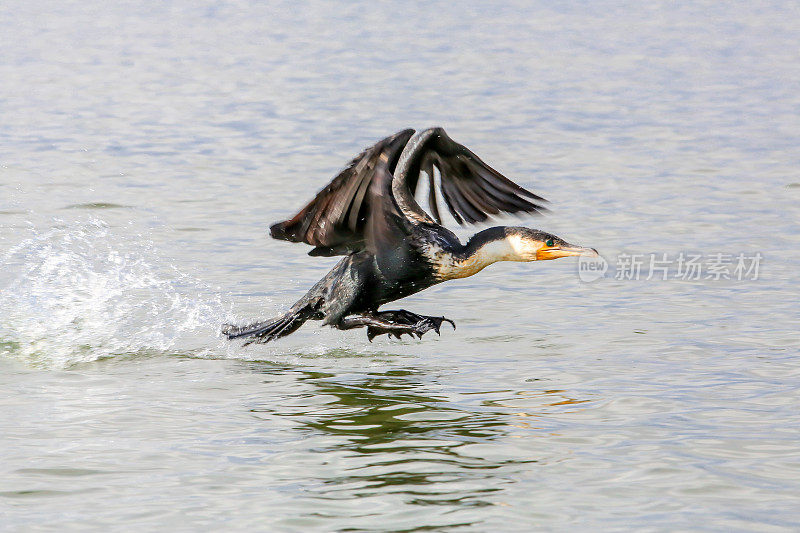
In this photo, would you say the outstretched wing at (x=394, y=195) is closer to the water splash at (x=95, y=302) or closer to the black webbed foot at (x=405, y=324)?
the black webbed foot at (x=405, y=324)

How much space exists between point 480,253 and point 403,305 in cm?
233

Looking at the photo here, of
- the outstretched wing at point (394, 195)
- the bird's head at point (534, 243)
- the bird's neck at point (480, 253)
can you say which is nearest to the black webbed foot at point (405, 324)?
the bird's neck at point (480, 253)

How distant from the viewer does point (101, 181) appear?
1349cm

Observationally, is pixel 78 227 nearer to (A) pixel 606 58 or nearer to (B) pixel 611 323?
(B) pixel 611 323

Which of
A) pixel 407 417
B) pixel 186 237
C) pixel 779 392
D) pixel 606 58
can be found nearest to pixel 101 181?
pixel 186 237

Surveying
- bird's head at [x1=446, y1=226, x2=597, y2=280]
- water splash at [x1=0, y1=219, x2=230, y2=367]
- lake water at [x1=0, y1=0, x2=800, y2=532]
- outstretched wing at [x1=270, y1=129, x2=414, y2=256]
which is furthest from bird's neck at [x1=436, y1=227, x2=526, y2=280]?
water splash at [x1=0, y1=219, x2=230, y2=367]

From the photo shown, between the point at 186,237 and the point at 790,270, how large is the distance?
524 centimetres

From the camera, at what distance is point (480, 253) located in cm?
745

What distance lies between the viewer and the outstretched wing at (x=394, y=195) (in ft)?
22.7

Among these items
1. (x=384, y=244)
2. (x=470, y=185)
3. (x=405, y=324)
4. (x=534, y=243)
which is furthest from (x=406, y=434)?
(x=470, y=185)

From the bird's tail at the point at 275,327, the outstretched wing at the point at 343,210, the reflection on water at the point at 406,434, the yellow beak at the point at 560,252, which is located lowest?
the reflection on water at the point at 406,434

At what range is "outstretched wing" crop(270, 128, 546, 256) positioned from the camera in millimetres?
6918

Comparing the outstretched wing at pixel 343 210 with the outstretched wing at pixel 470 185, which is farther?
the outstretched wing at pixel 470 185

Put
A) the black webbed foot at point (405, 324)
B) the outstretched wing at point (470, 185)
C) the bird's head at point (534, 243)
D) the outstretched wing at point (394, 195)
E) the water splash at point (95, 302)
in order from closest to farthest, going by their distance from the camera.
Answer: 1. the outstretched wing at point (394, 195)
2. the bird's head at point (534, 243)
3. the black webbed foot at point (405, 324)
4. the outstretched wing at point (470, 185)
5. the water splash at point (95, 302)
